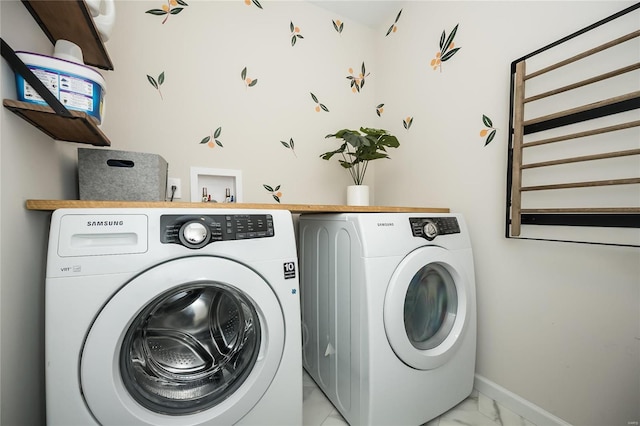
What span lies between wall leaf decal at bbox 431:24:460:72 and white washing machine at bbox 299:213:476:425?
89 cm

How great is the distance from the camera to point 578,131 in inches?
35.8

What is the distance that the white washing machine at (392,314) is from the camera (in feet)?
2.92

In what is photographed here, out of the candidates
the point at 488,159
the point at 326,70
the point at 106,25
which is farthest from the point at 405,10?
the point at 106,25

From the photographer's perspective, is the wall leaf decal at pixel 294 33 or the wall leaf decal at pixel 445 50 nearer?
the wall leaf decal at pixel 445 50

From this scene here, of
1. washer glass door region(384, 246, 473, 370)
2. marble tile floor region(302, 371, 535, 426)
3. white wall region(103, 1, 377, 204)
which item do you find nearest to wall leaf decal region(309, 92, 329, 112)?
white wall region(103, 1, 377, 204)

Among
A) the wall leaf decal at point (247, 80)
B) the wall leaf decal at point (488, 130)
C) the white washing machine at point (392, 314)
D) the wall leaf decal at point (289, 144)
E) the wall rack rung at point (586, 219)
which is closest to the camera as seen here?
the wall rack rung at point (586, 219)

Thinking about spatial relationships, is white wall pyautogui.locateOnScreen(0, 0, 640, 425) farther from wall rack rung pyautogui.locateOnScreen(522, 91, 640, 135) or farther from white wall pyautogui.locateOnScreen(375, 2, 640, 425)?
wall rack rung pyautogui.locateOnScreen(522, 91, 640, 135)

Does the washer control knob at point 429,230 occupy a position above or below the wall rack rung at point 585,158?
below

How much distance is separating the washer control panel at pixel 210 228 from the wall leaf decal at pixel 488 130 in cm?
109

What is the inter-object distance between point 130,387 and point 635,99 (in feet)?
5.48

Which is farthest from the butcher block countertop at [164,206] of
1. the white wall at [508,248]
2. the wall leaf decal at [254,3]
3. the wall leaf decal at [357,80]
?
the wall leaf decal at [254,3]

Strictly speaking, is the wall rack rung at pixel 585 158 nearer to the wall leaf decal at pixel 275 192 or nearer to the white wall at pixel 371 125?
the white wall at pixel 371 125

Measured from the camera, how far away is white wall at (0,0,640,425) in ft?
2.29

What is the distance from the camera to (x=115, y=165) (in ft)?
2.88
